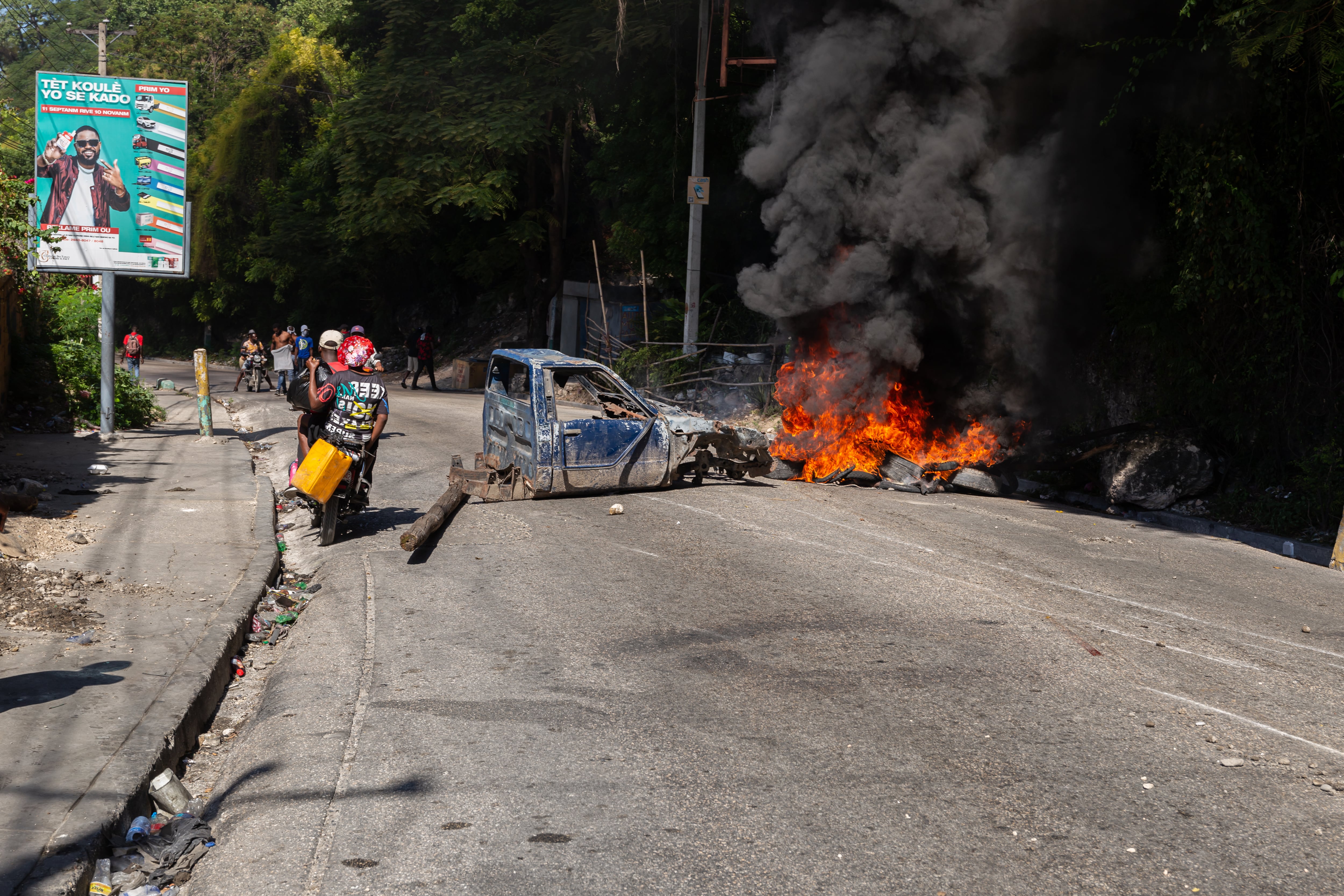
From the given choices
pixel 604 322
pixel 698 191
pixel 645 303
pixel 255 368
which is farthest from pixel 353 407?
pixel 255 368

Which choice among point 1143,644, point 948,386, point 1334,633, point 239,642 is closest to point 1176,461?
point 948,386

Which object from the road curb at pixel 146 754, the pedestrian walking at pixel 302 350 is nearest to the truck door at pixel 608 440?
the road curb at pixel 146 754

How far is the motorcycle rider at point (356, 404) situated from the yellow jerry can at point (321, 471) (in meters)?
0.27

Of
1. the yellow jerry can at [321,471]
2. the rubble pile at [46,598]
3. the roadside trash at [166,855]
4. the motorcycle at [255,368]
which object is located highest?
the motorcycle at [255,368]

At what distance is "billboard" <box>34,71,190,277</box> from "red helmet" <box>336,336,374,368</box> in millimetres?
7435

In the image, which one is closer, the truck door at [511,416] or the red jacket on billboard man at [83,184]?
the truck door at [511,416]

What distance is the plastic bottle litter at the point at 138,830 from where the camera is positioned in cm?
405

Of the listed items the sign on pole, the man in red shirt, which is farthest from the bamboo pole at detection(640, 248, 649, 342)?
the man in red shirt

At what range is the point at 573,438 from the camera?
10.7m

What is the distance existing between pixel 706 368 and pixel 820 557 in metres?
13.4

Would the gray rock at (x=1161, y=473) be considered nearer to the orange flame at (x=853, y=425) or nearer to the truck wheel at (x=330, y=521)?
the orange flame at (x=853, y=425)

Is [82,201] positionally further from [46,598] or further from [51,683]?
[51,683]

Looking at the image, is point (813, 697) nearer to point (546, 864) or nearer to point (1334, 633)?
point (546, 864)

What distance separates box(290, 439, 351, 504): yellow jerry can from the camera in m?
8.79
